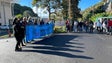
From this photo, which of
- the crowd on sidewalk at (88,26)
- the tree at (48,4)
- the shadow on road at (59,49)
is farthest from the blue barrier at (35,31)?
the tree at (48,4)

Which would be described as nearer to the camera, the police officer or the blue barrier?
the police officer

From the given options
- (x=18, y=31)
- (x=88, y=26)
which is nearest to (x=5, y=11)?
(x=88, y=26)

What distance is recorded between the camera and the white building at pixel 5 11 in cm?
7438

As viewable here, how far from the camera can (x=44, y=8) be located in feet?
204

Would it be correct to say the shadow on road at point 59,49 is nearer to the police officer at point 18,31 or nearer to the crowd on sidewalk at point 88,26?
the police officer at point 18,31

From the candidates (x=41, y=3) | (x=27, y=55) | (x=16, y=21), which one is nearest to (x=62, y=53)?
(x=27, y=55)

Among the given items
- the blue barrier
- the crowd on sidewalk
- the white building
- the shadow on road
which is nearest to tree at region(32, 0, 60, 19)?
the white building

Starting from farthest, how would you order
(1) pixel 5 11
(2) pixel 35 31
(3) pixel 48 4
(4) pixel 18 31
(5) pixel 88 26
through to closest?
(1) pixel 5 11
(3) pixel 48 4
(5) pixel 88 26
(2) pixel 35 31
(4) pixel 18 31

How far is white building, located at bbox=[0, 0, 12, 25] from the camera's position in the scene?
244ft

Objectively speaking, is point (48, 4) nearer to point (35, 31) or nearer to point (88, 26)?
point (88, 26)

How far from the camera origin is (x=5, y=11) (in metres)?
76.9

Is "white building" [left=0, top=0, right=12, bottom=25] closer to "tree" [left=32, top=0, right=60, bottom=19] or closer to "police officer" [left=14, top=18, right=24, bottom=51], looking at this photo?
"tree" [left=32, top=0, right=60, bottom=19]

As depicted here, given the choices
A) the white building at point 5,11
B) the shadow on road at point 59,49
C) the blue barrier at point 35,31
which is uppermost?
the white building at point 5,11

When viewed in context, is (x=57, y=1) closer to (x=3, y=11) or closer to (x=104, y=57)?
(x=3, y=11)
